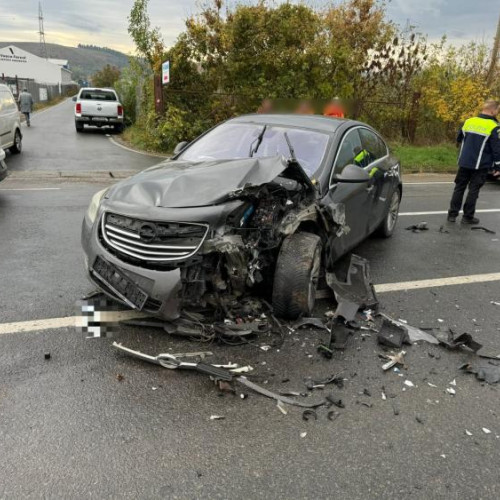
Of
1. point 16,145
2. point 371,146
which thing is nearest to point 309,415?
point 371,146

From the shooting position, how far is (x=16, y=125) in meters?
12.6

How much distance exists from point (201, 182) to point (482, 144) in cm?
548

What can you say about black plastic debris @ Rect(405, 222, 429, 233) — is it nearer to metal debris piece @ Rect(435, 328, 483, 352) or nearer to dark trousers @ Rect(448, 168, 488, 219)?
dark trousers @ Rect(448, 168, 488, 219)

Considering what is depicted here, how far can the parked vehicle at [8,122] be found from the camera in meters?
11.3

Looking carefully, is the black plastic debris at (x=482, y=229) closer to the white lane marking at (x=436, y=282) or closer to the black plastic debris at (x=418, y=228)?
the black plastic debris at (x=418, y=228)

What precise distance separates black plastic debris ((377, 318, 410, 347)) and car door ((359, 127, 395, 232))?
201cm

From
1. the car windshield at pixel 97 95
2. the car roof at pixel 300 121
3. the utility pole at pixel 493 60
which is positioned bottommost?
the car windshield at pixel 97 95

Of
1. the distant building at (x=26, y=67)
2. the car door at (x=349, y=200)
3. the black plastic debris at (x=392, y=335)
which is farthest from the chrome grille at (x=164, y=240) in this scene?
the distant building at (x=26, y=67)

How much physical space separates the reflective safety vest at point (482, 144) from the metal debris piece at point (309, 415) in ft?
19.7

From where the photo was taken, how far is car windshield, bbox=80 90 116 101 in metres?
19.6

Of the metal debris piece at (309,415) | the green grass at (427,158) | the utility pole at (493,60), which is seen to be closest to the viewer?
the metal debris piece at (309,415)

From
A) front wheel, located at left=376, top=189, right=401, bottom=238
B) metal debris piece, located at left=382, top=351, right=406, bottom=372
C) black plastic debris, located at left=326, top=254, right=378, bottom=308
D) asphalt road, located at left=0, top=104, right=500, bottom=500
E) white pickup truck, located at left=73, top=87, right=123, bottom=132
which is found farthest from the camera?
white pickup truck, located at left=73, top=87, right=123, bottom=132

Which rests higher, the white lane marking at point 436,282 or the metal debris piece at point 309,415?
the metal debris piece at point 309,415

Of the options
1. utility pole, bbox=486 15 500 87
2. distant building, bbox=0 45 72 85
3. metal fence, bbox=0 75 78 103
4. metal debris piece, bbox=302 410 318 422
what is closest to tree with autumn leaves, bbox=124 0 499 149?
utility pole, bbox=486 15 500 87
